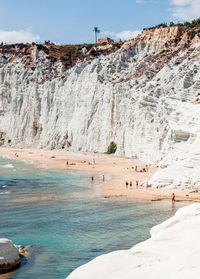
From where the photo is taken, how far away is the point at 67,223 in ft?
66.9

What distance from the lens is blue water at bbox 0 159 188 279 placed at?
14.9 metres

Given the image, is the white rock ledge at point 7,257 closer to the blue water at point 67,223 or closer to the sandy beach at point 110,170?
the blue water at point 67,223

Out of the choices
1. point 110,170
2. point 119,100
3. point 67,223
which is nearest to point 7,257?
point 67,223

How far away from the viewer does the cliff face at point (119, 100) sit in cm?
3982

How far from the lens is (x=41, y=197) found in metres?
28.6

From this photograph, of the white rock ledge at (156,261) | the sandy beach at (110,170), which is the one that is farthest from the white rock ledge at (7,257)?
the sandy beach at (110,170)

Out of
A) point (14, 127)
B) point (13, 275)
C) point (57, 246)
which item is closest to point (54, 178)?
point (57, 246)

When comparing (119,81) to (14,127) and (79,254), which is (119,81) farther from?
(79,254)

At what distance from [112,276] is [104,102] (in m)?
57.2

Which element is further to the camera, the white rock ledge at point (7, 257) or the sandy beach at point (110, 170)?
the sandy beach at point (110, 170)

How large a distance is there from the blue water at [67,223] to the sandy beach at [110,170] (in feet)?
6.27

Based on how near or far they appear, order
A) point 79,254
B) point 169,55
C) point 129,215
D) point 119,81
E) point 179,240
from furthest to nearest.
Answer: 1. point 119,81
2. point 169,55
3. point 129,215
4. point 79,254
5. point 179,240

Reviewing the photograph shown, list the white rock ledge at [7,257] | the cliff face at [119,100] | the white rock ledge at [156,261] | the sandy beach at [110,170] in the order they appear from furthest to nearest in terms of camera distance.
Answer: the cliff face at [119,100] → the sandy beach at [110,170] → the white rock ledge at [7,257] → the white rock ledge at [156,261]

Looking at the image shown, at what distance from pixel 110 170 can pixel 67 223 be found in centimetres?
2579
